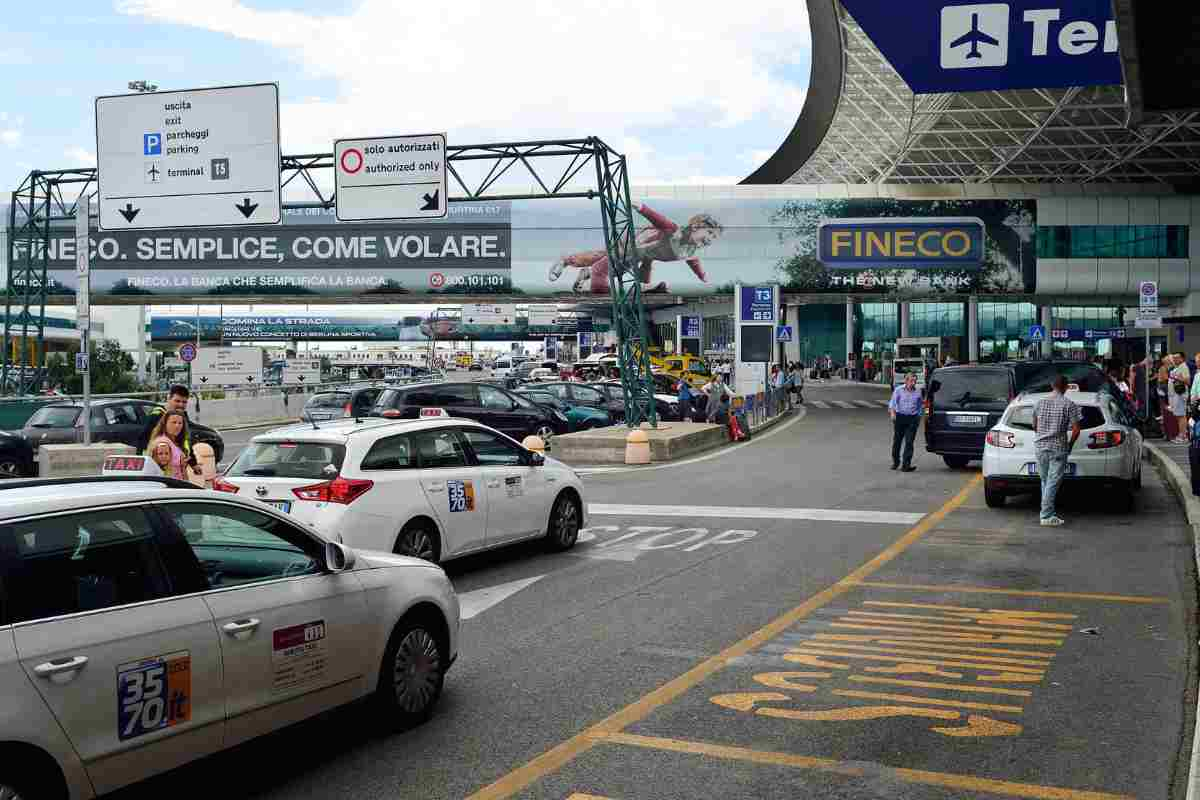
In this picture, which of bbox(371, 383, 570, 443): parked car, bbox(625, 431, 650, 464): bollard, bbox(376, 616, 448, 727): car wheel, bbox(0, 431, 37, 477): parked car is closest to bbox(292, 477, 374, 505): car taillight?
bbox(376, 616, 448, 727): car wheel

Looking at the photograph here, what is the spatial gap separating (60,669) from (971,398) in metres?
18.1

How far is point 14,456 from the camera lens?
21234 millimetres

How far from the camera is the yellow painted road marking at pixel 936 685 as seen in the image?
7125 millimetres

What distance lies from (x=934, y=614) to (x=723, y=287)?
38.6 m

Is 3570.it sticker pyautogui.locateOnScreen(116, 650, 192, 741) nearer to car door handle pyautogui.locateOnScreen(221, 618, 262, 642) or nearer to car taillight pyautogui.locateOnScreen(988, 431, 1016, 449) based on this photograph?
car door handle pyautogui.locateOnScreen(221, 618, 262, 642)

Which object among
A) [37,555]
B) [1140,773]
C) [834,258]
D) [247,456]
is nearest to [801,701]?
[1140,773]

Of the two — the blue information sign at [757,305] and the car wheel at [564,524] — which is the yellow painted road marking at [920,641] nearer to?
the car wheel at [564,524]

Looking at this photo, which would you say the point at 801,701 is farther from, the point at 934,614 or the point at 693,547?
the point at 693,547

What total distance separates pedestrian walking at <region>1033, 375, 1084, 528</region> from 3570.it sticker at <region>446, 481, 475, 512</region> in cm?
674

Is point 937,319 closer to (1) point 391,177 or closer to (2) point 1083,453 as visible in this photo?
(1) point 391,177

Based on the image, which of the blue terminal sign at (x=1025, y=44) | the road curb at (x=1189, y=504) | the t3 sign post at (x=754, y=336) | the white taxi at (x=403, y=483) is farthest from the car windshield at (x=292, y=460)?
the t3 sign post at (x=754, y=336)

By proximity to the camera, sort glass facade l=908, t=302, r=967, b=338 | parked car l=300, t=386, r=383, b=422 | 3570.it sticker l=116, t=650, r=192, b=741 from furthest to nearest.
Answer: glass facade l=908, t=302, r=967, b=338 → parked car l=300, t=386, r=383, b=422 → 3570.it sticker l=116, t=650, r=192, b=741

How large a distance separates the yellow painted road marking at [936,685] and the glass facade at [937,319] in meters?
79.4

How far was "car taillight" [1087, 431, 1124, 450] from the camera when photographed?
14.7m
